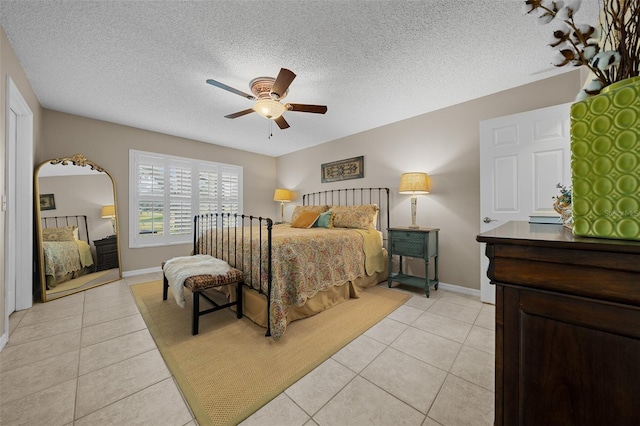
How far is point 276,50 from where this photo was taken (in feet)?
6.75

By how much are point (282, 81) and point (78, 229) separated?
3512 mm

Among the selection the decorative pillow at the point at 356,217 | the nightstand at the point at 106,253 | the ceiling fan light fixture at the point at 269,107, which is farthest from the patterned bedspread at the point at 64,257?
the decorative pillow at the point at 356,217

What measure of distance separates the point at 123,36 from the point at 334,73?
5.97 feet

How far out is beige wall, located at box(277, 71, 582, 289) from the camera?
2688mm

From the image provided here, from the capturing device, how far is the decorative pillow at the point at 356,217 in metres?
3.52

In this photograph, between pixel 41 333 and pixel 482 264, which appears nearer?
pixel 41 333

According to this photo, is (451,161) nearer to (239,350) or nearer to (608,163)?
(608,163)

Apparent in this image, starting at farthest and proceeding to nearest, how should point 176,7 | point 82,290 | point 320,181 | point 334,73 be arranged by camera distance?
point 320,181
point 82,290
point 334,73
point 176,7

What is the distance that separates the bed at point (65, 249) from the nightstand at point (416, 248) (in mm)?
4291

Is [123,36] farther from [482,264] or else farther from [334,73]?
[482,264]

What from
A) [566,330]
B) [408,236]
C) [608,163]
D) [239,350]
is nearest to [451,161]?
[408,236]

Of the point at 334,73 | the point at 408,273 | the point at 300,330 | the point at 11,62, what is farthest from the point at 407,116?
the point at 11,62

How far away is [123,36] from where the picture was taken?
1.93 metres

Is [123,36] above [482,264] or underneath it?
above
